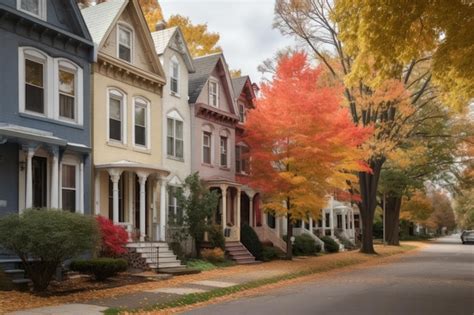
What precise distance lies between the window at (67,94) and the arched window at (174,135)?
650 cm

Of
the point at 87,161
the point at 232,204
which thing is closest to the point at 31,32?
the point at 87,161

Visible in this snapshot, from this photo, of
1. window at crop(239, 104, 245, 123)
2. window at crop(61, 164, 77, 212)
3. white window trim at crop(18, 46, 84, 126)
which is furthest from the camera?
window at crop(239, 104, 245, 123)

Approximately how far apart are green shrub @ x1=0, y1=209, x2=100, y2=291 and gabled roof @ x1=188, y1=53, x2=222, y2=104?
1381 cm

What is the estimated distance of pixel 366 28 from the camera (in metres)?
13.4

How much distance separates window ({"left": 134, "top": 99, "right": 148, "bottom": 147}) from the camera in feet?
76.6

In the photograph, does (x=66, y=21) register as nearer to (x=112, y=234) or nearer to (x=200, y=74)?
(x=112, y=234)

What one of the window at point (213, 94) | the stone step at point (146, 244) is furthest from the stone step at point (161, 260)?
the window at point (213, 94)

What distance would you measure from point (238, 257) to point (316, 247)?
1023 centimetres

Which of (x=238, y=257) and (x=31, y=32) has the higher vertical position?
(x=31, y=32)

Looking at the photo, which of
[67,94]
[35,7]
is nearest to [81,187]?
[67,94]

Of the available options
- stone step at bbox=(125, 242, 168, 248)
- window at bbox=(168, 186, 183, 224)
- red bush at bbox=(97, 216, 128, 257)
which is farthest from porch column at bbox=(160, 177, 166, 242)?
red bush at bbox=(97, 216, 128, 257)

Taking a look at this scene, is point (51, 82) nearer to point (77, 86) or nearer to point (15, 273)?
point (77, 86)

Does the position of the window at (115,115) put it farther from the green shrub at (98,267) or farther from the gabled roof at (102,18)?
the green shrub at (98,267)

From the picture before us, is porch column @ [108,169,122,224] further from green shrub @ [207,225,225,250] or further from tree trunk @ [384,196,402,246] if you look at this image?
tree trunk @ [384,196,402,246]
